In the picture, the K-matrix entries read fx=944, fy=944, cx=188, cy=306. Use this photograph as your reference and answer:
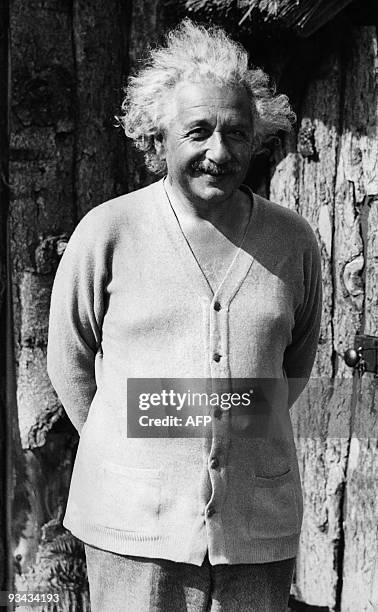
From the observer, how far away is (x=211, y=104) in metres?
2.12

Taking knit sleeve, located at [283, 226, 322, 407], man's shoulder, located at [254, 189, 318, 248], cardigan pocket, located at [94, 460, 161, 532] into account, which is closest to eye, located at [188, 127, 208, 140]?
man's shoulder, located at [254, 189, 318, 248]

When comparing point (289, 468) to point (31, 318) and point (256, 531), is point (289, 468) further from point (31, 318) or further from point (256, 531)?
point (31, 318)

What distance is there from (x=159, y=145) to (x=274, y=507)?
0.90 metres

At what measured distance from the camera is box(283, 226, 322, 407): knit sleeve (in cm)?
237

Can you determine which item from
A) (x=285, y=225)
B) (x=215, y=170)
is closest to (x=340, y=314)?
(x=285, y=225)

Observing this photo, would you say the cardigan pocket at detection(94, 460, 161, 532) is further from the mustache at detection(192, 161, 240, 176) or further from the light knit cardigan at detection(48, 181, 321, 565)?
the mustache at detection(192, 161, 240, 176)

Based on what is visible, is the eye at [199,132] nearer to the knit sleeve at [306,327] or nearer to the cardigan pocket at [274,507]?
the knit sleeve at [306,327]

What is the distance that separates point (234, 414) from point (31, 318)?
47.6 inches

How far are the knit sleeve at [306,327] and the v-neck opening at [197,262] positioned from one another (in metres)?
0.20

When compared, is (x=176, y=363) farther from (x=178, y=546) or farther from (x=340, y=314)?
(x=340, y=314)

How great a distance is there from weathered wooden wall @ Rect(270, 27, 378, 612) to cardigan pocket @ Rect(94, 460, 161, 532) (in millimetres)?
1145

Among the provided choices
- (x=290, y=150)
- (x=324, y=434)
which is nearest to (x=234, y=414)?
(x=324, y=434)

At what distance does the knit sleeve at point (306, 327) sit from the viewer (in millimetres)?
2367

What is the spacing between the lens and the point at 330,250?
3.16 m
